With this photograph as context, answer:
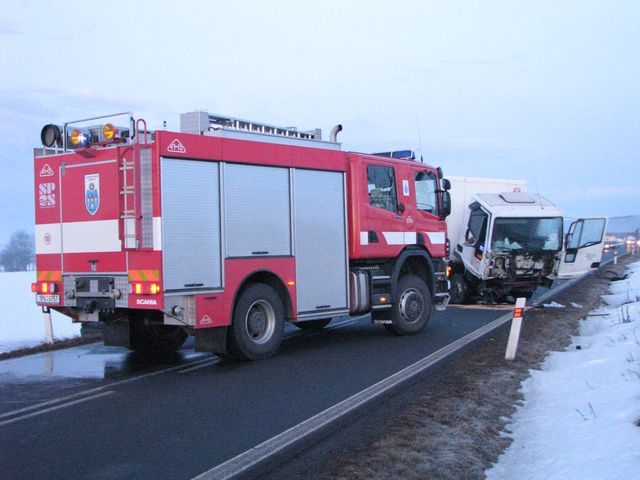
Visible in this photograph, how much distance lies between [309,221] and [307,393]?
133 inches

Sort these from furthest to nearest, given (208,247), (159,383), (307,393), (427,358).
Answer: (427,358) → (208,247) → (159,383) → (307,393)

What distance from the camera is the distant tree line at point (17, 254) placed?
1662 inches

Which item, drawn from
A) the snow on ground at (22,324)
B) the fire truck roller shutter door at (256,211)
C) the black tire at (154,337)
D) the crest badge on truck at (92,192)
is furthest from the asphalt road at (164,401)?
the crest badge on truck at (92,192)

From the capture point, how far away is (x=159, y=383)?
27.4ft

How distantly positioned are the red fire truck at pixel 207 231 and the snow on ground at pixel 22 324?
3404 millimetres

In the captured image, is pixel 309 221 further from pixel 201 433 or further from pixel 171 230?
pixel 201 433

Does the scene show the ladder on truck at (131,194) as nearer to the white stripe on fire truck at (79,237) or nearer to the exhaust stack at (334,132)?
the white stripe on fire truck at (79,237)

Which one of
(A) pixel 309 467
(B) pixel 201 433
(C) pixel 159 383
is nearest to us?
(A) pixel 309 467

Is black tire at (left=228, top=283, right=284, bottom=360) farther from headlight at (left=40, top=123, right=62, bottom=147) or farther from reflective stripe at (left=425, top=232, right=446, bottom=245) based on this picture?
reflective stripe at (left=425, top=232, right=446, bottom=245)

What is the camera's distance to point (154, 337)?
34.5 ft

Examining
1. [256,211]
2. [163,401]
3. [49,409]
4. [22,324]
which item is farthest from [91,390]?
[22,324]

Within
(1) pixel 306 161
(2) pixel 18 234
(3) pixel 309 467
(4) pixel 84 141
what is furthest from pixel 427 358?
(2) pixel 18 234

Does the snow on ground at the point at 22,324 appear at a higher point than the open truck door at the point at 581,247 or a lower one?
lower

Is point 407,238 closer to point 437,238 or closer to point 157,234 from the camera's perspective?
point 437,238
